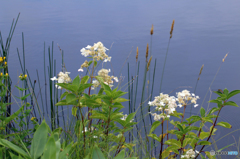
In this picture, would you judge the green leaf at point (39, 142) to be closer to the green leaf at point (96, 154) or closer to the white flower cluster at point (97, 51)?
the green leaf at point (96, 154)

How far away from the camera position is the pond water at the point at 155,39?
3298 millimetres

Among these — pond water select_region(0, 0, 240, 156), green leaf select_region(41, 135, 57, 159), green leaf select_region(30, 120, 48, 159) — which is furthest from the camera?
pond water select_region(0, 0, 240, 156)

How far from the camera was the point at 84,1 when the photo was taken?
883 centimetres

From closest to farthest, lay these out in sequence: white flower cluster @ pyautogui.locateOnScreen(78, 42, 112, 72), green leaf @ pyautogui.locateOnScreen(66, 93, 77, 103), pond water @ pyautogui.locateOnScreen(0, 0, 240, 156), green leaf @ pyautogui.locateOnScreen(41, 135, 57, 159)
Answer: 1. green leaf @ pyautogui.locateOnScreen(41, 135, 57, 159)
2. green leaf @ pyautogui.locateOnScreen(66, 93, 77, 103)
3. white flower cluster @ pyautogui.locateOnScreen(78, 42, 112, 72)
4. pond water @ pyautogui.locateOnScreen(0, 0, 240, 156)

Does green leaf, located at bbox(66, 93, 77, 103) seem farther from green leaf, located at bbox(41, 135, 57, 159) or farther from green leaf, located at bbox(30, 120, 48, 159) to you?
green leaf, located at bbox(41, 135, 57, 159)

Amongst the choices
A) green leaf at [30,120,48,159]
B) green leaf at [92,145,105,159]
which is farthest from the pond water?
green leaf at [30,120,48,159]

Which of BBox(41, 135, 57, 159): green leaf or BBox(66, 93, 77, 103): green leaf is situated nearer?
BBox(41, 135, 57, 159): green leaf

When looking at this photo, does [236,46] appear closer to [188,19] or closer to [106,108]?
[188,19]

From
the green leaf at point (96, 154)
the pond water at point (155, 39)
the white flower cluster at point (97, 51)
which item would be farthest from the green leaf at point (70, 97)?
the pond water at point (155, 39)

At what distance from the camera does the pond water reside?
10.8ft

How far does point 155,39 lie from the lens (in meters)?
4.57

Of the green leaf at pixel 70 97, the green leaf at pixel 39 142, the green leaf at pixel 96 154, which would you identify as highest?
the green leaf at pixel 70 97

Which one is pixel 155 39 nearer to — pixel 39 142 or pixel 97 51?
pixel 97 51

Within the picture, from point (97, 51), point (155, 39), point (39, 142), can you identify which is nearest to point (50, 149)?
point (39, 142)
